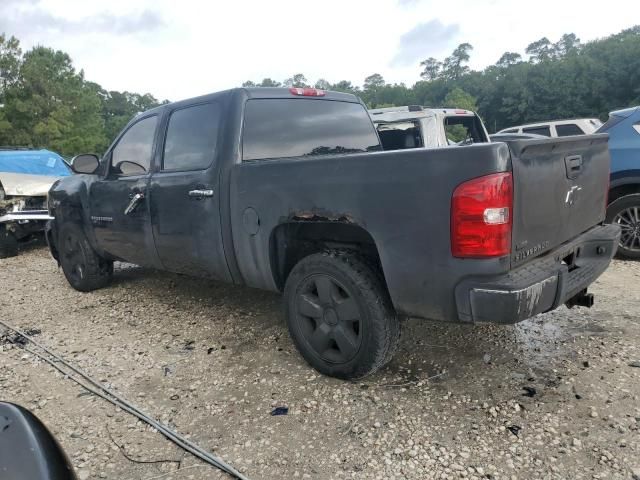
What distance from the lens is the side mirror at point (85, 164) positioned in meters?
4.50

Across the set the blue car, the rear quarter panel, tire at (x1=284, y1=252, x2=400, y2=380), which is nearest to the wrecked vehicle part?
tire at (x1=284, y1=252, x2=400, y2=380)

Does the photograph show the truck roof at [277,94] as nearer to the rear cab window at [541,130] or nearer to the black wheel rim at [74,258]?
the black wheel rim at [74,258]

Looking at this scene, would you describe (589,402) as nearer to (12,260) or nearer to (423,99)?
(12,260)

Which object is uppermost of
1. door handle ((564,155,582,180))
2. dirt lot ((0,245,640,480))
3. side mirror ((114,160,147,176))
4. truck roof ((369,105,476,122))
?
truck roof ((369,105,476,122))

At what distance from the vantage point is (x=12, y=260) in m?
7.84

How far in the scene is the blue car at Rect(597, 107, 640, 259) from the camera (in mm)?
5535

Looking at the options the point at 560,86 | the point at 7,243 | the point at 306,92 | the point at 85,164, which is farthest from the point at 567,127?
the point at 560,86

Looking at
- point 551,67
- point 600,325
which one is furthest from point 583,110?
point 600,325

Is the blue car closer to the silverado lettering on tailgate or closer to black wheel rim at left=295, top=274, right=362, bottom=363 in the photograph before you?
the silverado lettering on tailgate

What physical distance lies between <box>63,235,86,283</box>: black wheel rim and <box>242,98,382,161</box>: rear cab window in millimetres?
2849

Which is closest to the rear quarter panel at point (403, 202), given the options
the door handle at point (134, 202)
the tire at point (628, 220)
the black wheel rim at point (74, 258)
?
the door handle at point (134, 202)

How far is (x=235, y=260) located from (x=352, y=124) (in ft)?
5.46

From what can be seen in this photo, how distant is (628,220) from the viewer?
5.63 m

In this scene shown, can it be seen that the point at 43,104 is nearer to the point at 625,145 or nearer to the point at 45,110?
the point at 45,110
